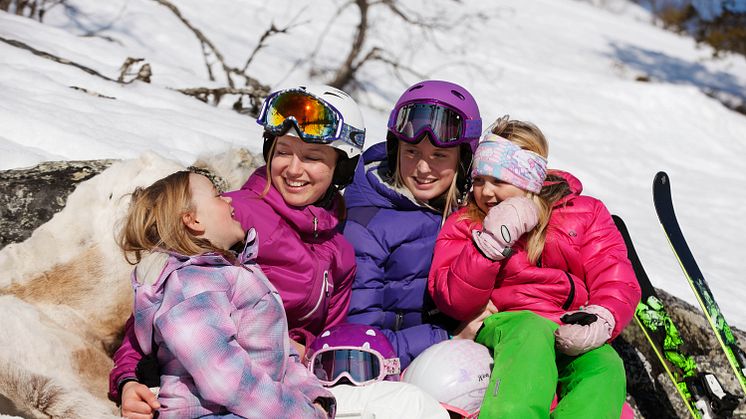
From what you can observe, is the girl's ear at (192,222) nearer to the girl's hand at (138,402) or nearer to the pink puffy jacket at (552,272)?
the girl's hand at (138,402)

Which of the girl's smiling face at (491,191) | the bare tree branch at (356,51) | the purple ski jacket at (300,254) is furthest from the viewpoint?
the bare tree branch at (356,51)

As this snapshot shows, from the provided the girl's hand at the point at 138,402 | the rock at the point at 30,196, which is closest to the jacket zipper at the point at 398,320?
the girl's hand at the point at 138,402

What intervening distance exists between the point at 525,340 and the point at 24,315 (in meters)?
2.00

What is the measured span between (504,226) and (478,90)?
937 cm

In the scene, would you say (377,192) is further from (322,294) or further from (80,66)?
(80,66)

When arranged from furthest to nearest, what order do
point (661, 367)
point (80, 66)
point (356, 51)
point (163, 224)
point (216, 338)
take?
point (356, 51)
point (80, 66)
point (661, 367)
point (163, 224)
point (216, 338)

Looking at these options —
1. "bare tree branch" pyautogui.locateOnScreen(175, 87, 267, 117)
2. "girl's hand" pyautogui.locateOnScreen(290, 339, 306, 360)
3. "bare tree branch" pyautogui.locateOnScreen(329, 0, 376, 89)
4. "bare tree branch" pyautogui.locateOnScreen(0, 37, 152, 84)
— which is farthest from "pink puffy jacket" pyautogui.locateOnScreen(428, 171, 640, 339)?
"bare tree branch" pyautogui.locateOnScreen(329, 0, 376, 89)

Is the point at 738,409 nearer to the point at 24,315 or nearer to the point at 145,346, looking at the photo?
the point at 145,346

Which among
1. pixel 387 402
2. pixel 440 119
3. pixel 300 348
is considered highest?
pixel 440 119

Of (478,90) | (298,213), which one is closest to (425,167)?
(298,213)

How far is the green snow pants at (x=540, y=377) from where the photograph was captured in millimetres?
2768

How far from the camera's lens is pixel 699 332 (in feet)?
13.7

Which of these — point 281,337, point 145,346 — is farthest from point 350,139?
point 145,346

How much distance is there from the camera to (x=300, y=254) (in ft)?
10.1
